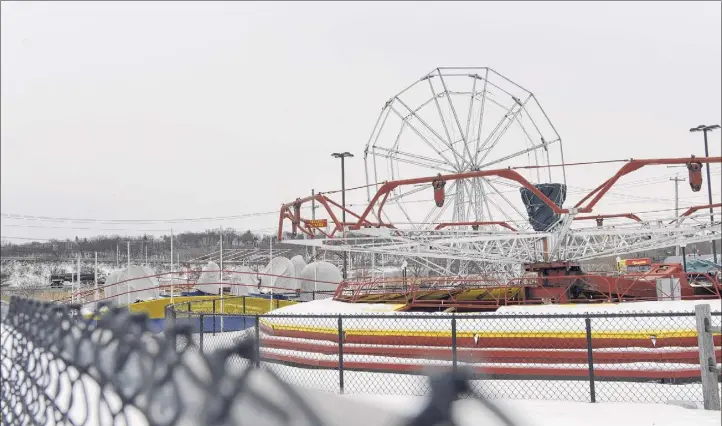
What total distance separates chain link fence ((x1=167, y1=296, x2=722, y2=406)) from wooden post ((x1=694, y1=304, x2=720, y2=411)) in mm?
737

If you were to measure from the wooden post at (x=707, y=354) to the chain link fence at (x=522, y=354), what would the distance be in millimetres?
737

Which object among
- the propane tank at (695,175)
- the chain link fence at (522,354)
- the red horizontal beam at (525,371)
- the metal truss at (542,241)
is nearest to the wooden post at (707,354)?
the chain link fence at (522,354)

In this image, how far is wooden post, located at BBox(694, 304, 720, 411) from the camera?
8023mm

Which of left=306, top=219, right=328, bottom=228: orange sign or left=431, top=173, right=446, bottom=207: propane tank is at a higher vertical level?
left=431, top=173, right=446, bottom=207: propane tank

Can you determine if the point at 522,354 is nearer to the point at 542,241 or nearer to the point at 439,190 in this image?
the point at 439,190

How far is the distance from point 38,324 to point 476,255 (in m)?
14.6

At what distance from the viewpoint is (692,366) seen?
35.0 feet

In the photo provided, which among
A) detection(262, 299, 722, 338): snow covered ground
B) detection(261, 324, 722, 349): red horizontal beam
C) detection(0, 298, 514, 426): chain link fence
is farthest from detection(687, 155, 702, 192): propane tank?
detection(0, 298, 514, 426): chain link fence

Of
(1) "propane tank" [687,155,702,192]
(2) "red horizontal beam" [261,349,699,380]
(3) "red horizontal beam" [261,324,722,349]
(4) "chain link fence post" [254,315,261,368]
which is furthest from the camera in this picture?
(1) "propane tank" [687,155,702,192]

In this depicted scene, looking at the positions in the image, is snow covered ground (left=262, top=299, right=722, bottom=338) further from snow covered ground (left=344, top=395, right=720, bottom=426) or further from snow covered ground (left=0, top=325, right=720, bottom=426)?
snow covered ground (left=344, top=395, right=720, bottom=426)

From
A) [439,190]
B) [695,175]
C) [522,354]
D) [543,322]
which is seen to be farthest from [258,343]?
[695,175]

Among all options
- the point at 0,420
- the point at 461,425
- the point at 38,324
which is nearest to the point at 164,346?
the point at 461,425

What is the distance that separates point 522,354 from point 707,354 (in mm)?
4052

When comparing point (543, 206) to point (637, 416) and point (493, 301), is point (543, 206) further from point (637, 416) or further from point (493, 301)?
point (637, 416)
